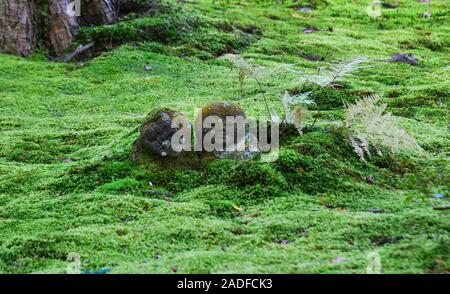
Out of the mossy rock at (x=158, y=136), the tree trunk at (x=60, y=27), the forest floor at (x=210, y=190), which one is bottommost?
the forest floor at (x=210, y=190)

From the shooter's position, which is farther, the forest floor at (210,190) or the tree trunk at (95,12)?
the tree trunk at (95,12)

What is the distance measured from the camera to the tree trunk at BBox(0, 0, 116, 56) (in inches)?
479

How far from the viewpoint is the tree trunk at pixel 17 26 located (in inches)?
476

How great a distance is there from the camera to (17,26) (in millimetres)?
12289

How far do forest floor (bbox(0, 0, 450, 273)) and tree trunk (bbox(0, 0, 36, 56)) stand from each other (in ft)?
3.77

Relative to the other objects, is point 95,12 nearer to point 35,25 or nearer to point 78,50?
point 78,50

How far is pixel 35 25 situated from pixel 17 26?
42cm

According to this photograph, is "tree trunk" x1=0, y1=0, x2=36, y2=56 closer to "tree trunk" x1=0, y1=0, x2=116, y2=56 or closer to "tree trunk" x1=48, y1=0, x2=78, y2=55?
"tree trunk" x1=0, y1=0, x2=116, y2=56

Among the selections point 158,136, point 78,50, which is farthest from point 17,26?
point 158,136

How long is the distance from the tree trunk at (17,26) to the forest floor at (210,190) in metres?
1.15

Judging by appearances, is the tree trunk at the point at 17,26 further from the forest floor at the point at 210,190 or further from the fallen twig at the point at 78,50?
the forest floor at the point at 210,190

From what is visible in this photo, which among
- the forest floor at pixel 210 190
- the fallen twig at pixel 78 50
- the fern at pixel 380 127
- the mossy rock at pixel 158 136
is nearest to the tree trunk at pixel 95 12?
the fallen twig at pixel 78 50
